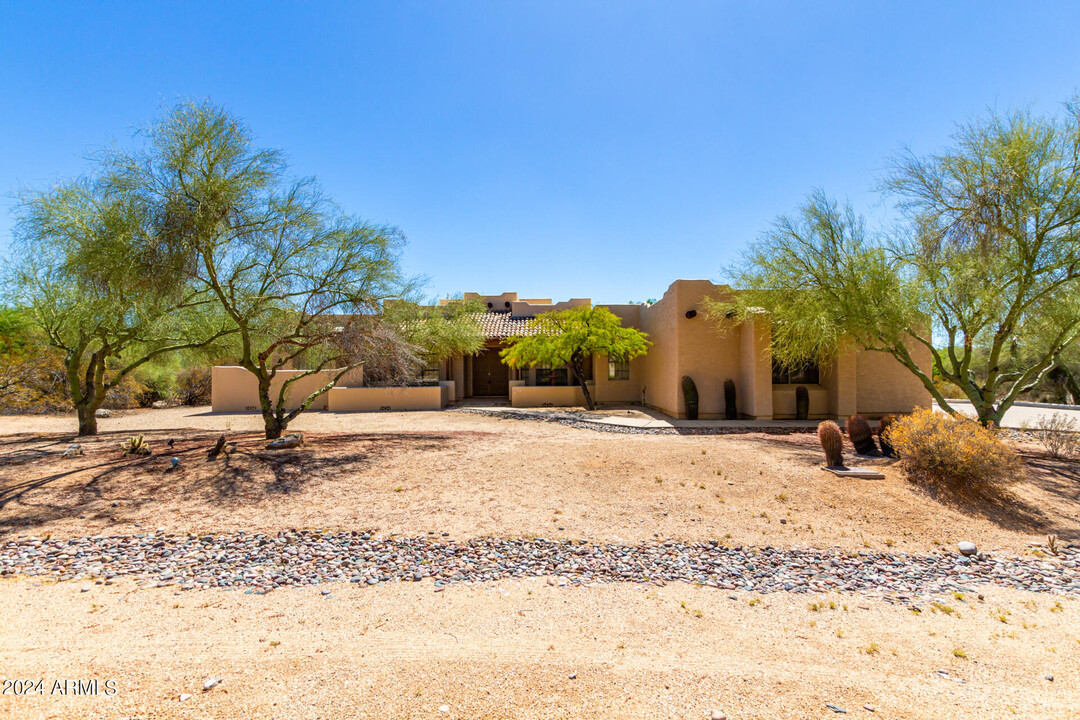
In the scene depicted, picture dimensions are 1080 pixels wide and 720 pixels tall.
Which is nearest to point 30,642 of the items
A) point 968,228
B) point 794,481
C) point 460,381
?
point 794,481

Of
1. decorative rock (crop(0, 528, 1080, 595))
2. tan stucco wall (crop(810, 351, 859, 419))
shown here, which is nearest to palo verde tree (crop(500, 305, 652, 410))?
tan stucco wall (crop(810, 351, 859, 419))

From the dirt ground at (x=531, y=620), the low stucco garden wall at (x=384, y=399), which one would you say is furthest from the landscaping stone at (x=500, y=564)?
the low stucco garden wall at (x=384, y=399)

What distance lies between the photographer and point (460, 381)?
2388 centimetres

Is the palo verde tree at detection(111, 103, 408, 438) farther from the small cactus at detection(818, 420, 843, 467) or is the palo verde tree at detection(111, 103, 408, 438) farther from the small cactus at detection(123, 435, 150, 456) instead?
the small cactus at detection(818, 420, 843, 467)

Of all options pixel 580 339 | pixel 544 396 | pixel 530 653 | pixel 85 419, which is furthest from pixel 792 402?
pixel 85 419

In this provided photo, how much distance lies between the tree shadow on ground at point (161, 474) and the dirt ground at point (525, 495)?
0.03 m

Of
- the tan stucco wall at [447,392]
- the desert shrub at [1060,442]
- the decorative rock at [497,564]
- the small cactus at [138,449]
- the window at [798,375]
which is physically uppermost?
the window at [798,375]

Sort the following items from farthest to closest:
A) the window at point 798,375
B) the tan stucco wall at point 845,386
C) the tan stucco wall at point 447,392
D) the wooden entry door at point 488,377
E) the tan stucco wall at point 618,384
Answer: the wooden entry door at point 488,377 → the tan stucco wall at point 618,384 → the tan stucco wall at point 447,392 → the window at point 798,375 → the tan stucco wall at point 845,386

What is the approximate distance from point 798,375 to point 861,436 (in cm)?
769

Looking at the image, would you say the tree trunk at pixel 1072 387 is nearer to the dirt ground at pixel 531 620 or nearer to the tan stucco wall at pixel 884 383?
the tan stucco wall at pixel 884 383

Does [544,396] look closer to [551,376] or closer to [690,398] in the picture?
[551,376]

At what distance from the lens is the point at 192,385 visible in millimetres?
24156

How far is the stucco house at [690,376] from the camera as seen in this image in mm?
16062

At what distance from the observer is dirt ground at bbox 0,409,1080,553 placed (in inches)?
261
